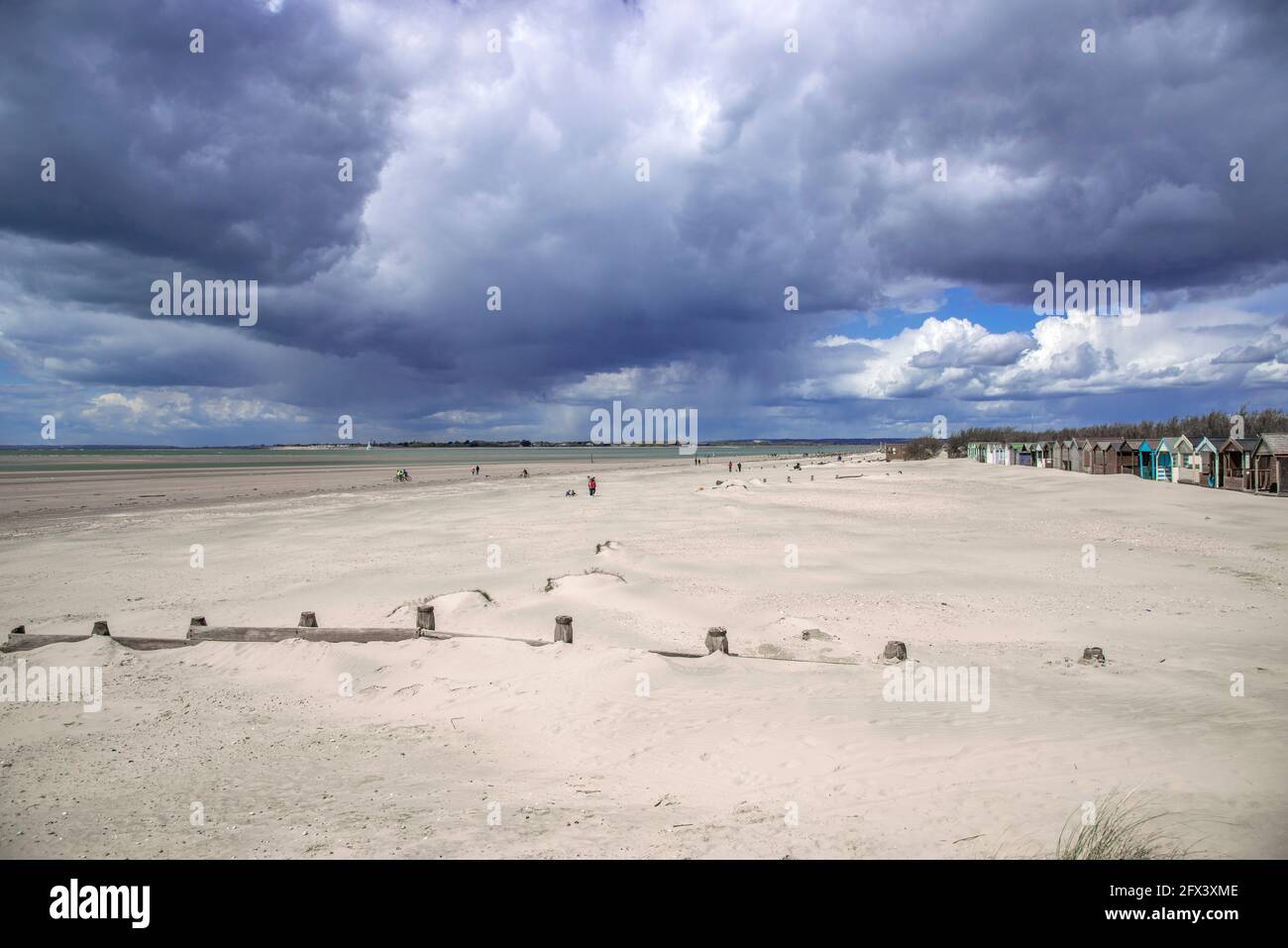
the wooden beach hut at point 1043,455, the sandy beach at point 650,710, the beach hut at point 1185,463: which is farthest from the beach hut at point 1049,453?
the sandy beach at point 650,710

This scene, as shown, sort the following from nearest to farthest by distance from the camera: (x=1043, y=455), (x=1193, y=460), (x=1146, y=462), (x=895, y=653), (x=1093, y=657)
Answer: (x=895, y=653) → (x=1093, y=657) → (x=1193, y=460) → (x=1146, y=462) → (x=1043, y=455)

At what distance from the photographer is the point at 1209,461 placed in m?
43.1

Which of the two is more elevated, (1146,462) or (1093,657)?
(1146,462)

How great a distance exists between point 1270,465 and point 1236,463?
3.70 m

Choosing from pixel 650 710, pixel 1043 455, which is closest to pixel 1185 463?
pixel 1043 455

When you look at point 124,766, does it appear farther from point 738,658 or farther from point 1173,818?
point 1173,818

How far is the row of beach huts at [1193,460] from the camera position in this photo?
37.2 m

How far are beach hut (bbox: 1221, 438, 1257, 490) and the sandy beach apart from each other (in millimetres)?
24676

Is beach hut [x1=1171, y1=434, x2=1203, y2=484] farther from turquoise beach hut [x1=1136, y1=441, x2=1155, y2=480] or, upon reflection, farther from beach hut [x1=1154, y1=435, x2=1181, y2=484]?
turquoise beach hut [x1=1136, y1=441, x2=1155, y2=480]

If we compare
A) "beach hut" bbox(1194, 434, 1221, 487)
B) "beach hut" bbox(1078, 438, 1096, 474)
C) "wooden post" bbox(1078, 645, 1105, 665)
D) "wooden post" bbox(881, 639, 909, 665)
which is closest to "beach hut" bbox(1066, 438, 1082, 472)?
"beach hut" bbox(1078, 438, 1096, 474)

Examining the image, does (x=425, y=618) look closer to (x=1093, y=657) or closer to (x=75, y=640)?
(x=75, y=640)

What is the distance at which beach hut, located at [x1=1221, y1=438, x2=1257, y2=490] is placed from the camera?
129ft

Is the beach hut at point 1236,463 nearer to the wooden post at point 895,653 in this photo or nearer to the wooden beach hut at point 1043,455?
the wooden beach hut at point 1043,455
